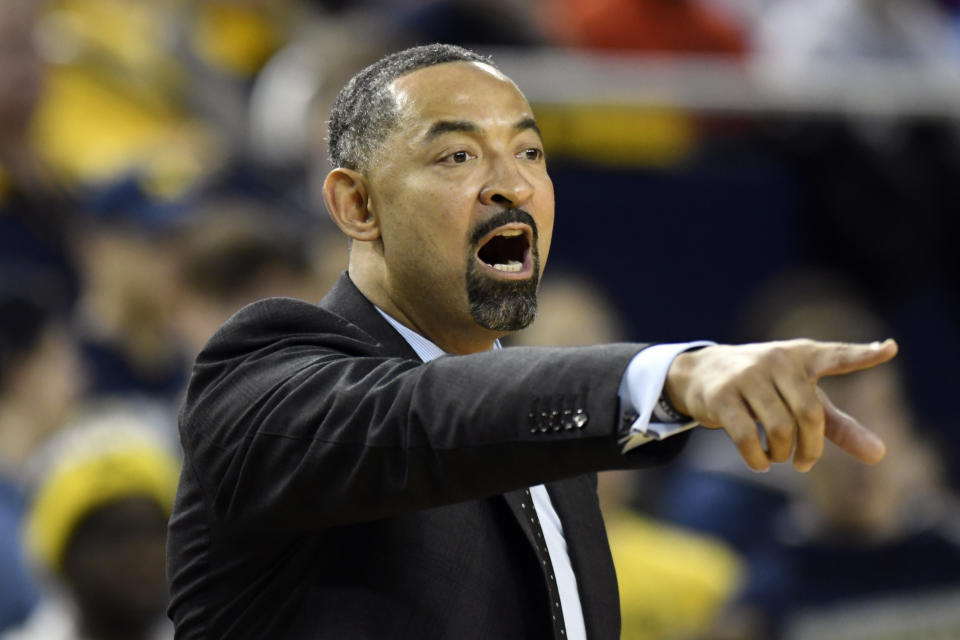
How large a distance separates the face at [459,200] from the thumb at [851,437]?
2.05 feet

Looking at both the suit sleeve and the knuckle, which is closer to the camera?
the knuckle

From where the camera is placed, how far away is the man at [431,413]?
66.1 inches

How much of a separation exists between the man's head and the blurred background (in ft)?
6.10

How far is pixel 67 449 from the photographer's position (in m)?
4.04

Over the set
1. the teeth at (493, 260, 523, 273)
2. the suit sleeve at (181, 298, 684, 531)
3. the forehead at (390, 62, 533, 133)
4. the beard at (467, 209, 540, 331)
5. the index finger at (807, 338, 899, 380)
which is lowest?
the suit sleeve at (181, 298, 684, 531)

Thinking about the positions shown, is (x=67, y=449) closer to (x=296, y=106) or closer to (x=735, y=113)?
(x=296, y=106)

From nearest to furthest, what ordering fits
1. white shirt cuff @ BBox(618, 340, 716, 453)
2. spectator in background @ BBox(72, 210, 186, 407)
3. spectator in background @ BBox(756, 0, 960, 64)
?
white shirt cuff @ BBox(618, 340, 716, 453)
spectator in background @ BBox(72, 210, 186, 407)
spectator in background @ BBox(756, 0, 960, 64)

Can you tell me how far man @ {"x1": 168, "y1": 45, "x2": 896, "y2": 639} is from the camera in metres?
1.68

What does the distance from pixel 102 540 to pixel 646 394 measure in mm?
2509

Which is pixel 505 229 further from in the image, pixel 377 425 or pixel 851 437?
pixel 851 437

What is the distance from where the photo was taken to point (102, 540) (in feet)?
12.7

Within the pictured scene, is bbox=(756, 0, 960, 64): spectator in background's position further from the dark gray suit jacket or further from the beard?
the dark gray suit jacket

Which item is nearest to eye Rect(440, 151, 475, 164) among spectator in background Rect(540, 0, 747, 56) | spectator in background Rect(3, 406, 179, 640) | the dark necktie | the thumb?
the dark necktie

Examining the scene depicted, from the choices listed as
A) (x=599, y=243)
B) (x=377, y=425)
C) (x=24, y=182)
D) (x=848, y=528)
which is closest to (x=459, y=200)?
(x=377, y=425)
